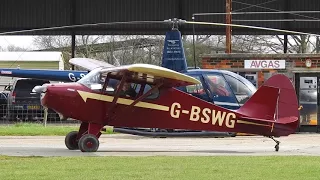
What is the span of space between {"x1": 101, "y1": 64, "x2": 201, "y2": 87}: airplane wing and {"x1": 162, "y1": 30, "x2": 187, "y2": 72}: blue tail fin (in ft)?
14.6

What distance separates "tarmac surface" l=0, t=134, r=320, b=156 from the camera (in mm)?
16531

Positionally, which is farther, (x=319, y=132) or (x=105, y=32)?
(x=105, y=32)

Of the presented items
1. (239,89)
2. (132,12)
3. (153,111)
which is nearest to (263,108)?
(153,111)

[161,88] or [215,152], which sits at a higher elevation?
[161,88]

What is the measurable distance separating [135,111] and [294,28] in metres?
26.4

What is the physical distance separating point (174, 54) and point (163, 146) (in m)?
3.28

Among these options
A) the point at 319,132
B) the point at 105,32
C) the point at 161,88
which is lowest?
the point at 319,132

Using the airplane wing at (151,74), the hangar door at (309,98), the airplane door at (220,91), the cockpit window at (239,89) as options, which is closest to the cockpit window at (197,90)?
the airplane door at (220,91)

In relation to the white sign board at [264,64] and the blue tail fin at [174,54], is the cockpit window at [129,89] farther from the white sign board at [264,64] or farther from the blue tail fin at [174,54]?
the white sign board at [264,64]

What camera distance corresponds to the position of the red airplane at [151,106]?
16797 millimetres

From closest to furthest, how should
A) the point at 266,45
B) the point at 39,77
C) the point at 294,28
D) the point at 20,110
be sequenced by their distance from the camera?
the point at 39,77
the point at 20,110
the point at 294,28
the point at 266,45

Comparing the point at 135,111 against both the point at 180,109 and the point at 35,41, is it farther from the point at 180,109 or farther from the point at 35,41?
the point at 35,41

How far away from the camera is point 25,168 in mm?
12156

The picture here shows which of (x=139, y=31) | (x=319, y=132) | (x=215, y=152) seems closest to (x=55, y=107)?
(x=215, y=152)
